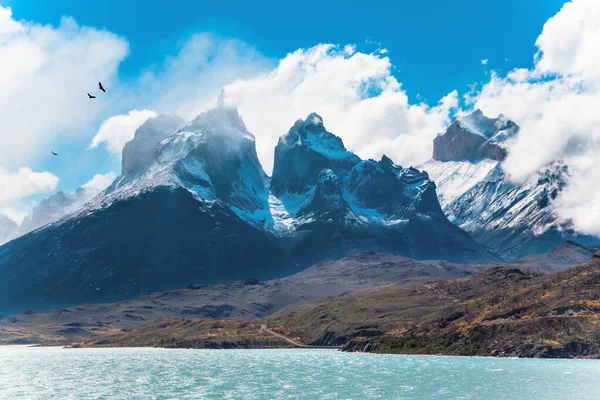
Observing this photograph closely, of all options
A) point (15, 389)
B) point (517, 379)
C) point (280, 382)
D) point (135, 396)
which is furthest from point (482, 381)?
point (15, 389)

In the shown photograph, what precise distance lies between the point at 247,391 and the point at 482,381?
5785 centimetres

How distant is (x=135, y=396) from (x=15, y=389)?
40.1 meters

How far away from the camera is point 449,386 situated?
17775cm

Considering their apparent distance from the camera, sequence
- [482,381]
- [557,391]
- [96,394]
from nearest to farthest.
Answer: [557,391], [96,394], [482,381]

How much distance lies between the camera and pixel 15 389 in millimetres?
190000

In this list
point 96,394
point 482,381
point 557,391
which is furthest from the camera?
point 482,381

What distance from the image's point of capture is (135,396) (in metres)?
170

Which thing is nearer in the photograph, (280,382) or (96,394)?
(96,394)

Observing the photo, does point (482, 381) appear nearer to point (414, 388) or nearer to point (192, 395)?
point (414, 388)

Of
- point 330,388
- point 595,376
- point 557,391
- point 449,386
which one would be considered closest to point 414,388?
point 449,386

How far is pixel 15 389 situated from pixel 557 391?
426ft

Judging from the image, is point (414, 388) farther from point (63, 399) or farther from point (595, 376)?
point (63, 399)

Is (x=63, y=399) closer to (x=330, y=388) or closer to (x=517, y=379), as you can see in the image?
(x=330, y=388)

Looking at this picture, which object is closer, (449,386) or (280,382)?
(449,386)
